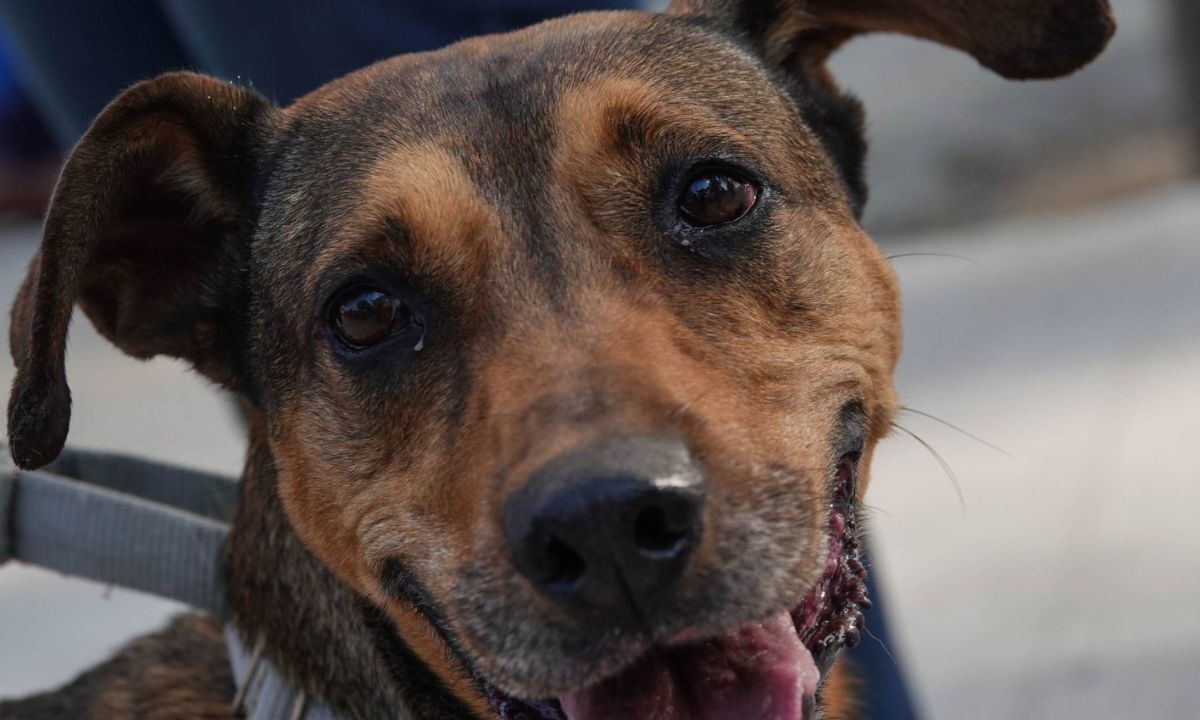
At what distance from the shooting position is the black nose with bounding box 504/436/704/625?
2471 mm

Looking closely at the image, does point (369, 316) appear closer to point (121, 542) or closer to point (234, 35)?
point (121, 542)

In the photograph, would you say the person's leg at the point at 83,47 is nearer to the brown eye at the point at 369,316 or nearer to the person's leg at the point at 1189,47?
the brown eye at the point at 369,316

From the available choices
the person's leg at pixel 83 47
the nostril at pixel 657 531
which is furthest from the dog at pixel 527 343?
the person's leg at pixel 83 47

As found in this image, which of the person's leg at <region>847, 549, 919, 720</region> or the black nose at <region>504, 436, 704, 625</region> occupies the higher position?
the black nose at <region>504, 436, 704, 625</region>

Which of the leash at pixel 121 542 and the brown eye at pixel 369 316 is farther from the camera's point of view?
the leash at pixel 121 542

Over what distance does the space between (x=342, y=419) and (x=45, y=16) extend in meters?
1.60

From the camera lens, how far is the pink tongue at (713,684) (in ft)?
9.05

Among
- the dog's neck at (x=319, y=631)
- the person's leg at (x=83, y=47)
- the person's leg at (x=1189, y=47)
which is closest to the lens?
the dog's neck at (x=319, y=631)

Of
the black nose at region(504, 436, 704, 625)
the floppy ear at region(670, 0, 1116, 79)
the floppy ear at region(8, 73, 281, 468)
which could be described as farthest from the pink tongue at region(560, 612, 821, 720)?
the floppy ear at region(670, 0, 1116, 79)

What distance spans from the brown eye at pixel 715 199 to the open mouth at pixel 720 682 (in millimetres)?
722

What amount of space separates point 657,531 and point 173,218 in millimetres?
1585

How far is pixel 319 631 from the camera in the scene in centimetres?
327

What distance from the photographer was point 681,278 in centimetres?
306

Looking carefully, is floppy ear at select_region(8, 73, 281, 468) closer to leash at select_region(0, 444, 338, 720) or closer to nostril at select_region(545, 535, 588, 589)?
leash at select_region(0, 444, 338, 720)
